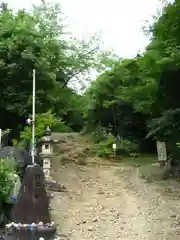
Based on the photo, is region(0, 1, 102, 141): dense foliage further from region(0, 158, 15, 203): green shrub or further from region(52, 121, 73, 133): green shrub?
region(0, 158, 15, 203): green shrub

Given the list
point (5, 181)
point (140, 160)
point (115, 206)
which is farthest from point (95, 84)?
point (5, 181)

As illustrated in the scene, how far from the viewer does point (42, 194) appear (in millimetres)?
7172

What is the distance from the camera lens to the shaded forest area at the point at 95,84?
1117 centimetres

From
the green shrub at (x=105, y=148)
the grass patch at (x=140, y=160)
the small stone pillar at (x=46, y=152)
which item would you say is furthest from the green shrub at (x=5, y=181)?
the green shrub at (x=105, y=148)

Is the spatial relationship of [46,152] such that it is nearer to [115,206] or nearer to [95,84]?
[115,206]

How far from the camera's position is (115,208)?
8.73m

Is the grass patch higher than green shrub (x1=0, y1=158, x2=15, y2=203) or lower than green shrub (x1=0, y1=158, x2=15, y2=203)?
higher

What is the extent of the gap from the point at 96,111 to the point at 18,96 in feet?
23.7

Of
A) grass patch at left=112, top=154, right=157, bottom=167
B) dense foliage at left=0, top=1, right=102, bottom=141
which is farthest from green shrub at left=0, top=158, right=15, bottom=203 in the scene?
grass patch at left=112, top=154, right=157, bottom=167

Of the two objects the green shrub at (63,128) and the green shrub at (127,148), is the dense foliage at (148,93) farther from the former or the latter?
the green shrub at (63,128)

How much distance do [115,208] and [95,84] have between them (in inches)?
427

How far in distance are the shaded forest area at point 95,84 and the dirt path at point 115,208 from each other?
1961 millimetres

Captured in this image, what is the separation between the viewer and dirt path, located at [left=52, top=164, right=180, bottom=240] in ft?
23.6

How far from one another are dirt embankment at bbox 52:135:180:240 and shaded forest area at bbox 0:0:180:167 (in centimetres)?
188
